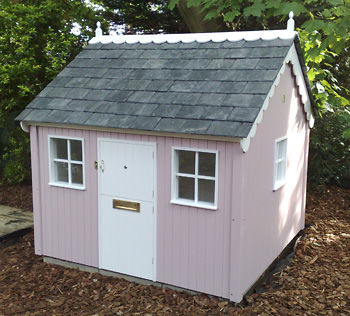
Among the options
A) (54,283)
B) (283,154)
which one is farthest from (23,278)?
(283,154)

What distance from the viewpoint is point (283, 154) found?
657 centimetres

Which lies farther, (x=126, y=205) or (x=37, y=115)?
(x=37, y=115)

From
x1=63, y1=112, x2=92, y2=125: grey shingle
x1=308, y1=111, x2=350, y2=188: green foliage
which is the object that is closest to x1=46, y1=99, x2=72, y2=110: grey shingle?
x1=63, y1=112, x2=92, y2=125: grey shingle

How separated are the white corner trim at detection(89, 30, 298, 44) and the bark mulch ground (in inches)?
132

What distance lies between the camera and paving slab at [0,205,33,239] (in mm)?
7914

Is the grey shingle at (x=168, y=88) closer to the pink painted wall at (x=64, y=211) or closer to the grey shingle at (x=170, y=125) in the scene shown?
the grey shingle at (x=170, y=125)

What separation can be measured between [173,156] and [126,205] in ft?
3.36

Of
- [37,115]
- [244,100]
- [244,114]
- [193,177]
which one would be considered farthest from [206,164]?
[37,115]

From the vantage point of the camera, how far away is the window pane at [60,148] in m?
6.26

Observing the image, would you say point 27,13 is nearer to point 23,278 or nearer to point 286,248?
point 23,278

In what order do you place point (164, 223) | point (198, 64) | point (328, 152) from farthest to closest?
point (328, 152) → point (198, 64) → point (164, 223)

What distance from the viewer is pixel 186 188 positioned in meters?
5.48

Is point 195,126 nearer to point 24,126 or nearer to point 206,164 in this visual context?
point 206,164

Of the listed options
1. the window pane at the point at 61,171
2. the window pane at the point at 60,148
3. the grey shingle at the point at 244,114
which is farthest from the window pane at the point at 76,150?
the grey shingle at the point at 244,114
